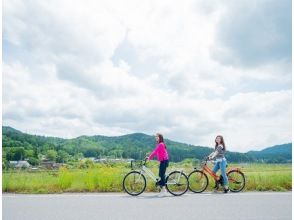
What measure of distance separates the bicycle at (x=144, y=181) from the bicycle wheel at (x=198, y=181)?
14.8 inches

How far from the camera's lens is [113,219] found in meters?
7.53

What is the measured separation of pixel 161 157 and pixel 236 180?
2585 mm

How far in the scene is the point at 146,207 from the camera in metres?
8.91

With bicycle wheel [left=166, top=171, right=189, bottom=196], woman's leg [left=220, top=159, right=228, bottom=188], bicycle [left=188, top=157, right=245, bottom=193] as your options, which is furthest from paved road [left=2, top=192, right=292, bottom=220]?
bicycle [left=188, top=157, right=245, bottom=193]

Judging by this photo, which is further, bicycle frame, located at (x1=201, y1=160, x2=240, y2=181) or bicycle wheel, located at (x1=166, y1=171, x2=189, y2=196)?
bicycle frame, located at (x1=201, y1=160, x2=240, y2=181)

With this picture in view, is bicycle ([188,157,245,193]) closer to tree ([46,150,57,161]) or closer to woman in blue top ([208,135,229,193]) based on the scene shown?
woman in blue top ([208,135,229,193])

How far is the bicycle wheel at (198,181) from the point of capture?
12.2 m

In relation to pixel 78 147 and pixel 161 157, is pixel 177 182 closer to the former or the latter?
pixel 161 157

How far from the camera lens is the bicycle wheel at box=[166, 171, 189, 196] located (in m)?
11.8

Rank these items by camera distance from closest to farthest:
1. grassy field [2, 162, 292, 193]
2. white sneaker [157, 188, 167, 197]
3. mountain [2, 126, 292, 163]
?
white sneaker [157, 188, 167, 197] < grassy field [2, 162, 292, 193] < mountain [2, 126, 292, 163]

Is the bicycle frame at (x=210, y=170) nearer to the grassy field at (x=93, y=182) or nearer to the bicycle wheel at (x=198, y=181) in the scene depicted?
the bicycle wheel at (x=198, y=181)

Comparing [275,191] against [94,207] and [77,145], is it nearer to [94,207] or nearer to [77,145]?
[94,207]

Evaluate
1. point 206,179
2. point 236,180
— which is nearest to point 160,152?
point 206,179

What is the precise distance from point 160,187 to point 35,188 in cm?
393
